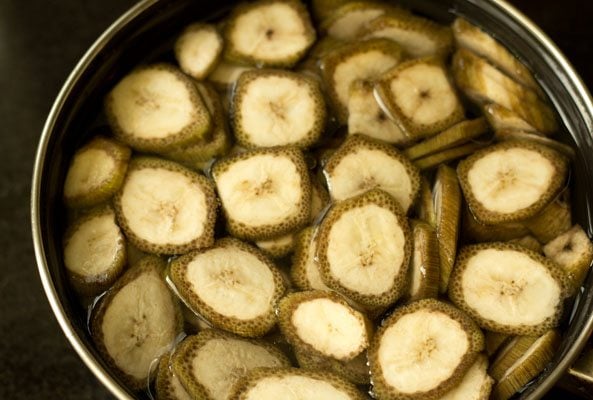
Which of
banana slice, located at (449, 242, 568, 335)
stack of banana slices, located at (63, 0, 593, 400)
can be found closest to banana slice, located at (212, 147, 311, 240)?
stack of banana slices, located at (63, 0, 593, 400)

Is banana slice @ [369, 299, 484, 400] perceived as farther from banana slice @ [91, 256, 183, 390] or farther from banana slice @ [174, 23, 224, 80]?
banana slice @ [174, 23, 224, 80]

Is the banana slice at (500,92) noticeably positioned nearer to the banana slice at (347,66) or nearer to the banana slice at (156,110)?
the banana slice at (347,66)

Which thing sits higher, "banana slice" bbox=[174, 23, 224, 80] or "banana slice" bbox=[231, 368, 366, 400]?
"banana slice" bbox=[174, 23, 224, 80]

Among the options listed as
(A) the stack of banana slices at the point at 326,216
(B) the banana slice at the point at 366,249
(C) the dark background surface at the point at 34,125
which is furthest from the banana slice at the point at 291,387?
(C) the dark background surface at the point at 34,125

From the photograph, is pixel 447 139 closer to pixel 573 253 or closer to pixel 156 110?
pixel 573 253

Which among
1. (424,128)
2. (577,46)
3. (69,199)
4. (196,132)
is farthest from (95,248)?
(577,46)

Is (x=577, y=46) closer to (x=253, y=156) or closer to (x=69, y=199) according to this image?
(x=253, y=156)
